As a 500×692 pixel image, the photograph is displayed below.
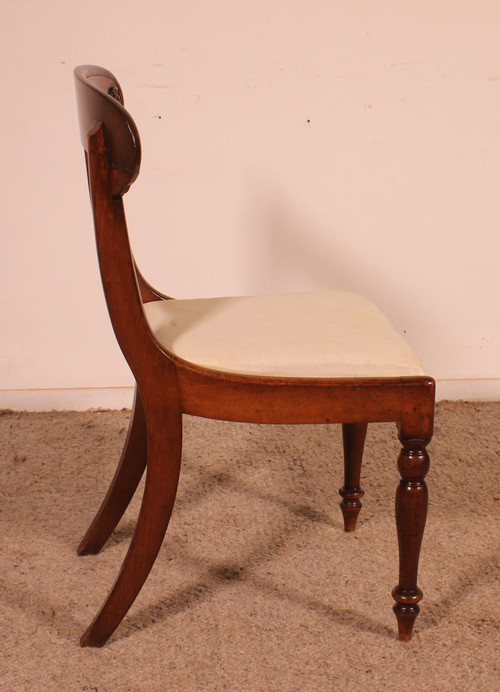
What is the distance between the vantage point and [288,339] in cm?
112

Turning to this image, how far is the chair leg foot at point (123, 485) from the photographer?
1.35 metres

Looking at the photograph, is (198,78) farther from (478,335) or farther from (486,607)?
(486,607)

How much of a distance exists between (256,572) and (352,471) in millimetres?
265

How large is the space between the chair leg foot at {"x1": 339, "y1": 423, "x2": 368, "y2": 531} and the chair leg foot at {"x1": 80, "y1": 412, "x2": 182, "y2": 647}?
0.43 metres

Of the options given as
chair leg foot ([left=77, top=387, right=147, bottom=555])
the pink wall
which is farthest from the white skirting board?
chair leg foot ([left=77, top=387, right=147, bottom=555])

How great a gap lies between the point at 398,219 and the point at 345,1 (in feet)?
1.85

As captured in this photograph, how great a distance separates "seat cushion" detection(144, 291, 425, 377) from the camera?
1066 millimetres

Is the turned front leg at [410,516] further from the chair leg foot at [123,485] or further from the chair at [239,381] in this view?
the chair leg foot at [123,485]

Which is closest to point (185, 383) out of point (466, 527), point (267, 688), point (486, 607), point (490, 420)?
point (267, 688)

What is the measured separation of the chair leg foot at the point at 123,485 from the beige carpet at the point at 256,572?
0.11 feet

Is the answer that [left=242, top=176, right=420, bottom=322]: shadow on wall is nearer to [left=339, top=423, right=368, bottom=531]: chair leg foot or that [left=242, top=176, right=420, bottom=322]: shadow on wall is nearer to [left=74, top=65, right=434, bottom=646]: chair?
[left=339, top=423, right=368, bottom=531]: chair leg foot

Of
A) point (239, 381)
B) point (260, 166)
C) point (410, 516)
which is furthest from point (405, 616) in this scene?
point (260, 166)

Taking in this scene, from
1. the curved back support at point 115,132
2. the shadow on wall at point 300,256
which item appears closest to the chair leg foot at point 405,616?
the curved back support at point 115,132

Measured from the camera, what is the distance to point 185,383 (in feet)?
3.57
